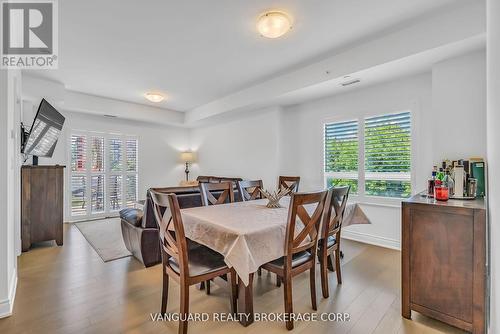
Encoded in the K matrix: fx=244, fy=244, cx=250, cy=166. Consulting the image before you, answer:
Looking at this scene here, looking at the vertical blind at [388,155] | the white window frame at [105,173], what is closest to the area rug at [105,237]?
the white window frame at [105,173]

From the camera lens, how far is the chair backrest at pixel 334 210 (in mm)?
2082

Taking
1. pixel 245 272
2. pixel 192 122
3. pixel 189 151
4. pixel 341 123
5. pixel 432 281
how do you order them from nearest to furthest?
pixel 245 272, pixel 432 281, pixel 341 123, pixel 192 122, pixel 189 151

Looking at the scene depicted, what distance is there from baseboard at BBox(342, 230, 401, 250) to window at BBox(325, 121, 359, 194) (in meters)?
0.67

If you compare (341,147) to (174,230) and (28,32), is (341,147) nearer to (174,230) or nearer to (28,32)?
(174,230)

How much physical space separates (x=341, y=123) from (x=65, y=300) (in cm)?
416

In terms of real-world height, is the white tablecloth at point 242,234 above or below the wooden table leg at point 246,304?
above

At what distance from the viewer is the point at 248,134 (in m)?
5.41

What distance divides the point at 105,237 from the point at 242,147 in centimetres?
315

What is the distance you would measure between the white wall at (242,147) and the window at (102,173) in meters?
1.74

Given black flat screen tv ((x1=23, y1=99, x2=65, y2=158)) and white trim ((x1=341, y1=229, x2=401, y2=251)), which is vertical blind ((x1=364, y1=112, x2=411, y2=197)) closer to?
white trim ((x1=341, y1=229, x2=401, y2=251))

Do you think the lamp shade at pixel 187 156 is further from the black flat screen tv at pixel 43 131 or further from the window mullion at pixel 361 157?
the window mullion at pixel 361 157

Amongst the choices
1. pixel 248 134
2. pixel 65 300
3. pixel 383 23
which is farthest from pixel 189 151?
pixel 383 23

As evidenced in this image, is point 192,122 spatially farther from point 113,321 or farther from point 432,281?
point 432,281

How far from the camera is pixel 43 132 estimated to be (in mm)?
3527
